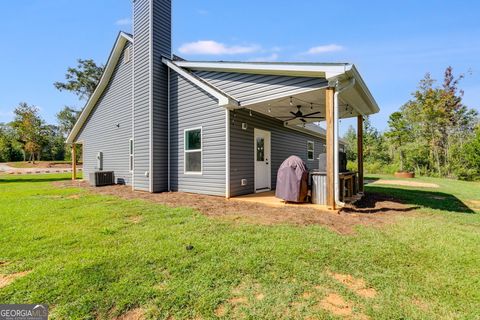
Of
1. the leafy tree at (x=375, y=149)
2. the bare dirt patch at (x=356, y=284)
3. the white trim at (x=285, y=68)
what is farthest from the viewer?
the leafy tree at (x=375, y=149)

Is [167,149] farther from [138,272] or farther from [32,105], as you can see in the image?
[32,105]

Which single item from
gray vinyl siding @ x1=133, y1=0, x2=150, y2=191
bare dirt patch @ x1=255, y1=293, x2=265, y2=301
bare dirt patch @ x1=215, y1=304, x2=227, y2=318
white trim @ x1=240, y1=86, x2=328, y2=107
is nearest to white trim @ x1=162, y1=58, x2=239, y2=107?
white trim @ x1=240, y1=86, x2=328, y2=107

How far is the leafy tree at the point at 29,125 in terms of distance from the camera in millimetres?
30422

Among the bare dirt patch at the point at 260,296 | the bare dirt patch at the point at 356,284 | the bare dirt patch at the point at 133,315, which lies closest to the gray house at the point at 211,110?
the bare dirt patch at the point at 356,284

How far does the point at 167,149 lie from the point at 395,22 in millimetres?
9439

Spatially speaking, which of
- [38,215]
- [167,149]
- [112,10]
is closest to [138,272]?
[38,215]

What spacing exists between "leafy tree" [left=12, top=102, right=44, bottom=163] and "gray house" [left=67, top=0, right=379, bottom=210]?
29743mm

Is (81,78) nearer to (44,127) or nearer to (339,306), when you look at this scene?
(44,127)

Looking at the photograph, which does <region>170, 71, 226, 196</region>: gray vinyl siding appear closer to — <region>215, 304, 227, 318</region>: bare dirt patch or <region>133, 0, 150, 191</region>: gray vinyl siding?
<region>133, 0, 150, 191</region>: gray vinyl siding

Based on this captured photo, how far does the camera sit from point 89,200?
652 centimetres

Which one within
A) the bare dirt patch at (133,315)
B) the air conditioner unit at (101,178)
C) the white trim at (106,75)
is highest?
the white trim at (106,75)

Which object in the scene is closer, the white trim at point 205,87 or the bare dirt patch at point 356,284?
the bare dirt patch at point 356,284
